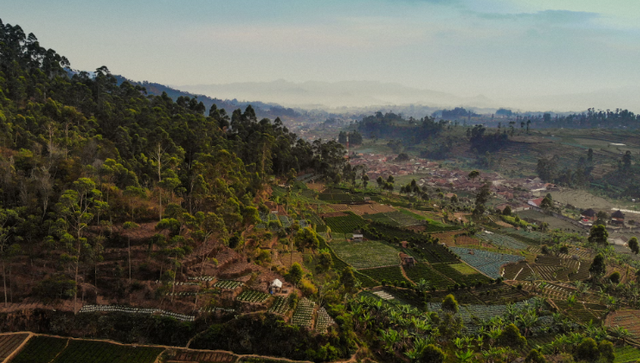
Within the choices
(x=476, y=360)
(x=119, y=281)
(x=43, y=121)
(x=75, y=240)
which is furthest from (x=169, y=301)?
(x=43, y=121)

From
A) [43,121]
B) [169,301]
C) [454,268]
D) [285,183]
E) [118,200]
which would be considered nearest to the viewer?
[169,301]

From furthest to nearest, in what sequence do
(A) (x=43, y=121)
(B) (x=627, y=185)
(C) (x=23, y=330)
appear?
(B) (x=627, y=185) → (A) (x=43, y=121) → (C) (x=23, y=330)

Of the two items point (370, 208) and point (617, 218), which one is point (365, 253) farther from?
point (617, 218)

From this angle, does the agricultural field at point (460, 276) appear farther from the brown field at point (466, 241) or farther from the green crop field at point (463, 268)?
the brown field at point (466, 241)

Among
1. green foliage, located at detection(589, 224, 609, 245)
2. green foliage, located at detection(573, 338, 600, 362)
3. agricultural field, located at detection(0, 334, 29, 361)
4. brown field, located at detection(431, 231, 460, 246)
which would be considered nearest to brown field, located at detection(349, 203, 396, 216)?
brown field, located at detection(431, 231, 460, 246)

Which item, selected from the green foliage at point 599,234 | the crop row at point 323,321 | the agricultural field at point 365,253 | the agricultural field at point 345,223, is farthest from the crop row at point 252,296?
the green foliage at point 599,234

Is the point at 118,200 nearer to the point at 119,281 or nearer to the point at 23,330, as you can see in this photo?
the point at 119,281
